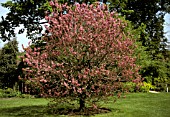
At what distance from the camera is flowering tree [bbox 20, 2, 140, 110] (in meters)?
11.7

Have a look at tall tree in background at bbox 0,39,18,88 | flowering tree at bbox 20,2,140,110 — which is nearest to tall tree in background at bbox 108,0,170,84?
tall tree in background at bbox 0,39,18,88

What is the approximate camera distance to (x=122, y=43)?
12.5m

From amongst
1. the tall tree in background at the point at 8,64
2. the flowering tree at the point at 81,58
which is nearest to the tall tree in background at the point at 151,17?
the tall tree in background at the point at 8,64

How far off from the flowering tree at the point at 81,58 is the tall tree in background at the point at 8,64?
16.4 metres

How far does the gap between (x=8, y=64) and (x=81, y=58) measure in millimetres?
17706

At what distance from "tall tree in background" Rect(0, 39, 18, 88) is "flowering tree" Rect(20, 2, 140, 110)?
16409 millimetres

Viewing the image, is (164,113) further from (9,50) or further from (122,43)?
(9,50)

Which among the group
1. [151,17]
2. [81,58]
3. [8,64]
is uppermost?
[151,17]

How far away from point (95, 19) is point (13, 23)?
17.4m

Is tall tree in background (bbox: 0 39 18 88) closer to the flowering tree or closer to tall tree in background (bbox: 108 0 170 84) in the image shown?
tall tree in background (bbox: 108 0 170 84)

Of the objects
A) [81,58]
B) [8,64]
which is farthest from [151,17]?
[81,58]

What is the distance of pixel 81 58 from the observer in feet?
39.2

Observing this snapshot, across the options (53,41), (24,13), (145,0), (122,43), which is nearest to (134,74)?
(122,43)

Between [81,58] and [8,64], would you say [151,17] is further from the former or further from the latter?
[81,58]
